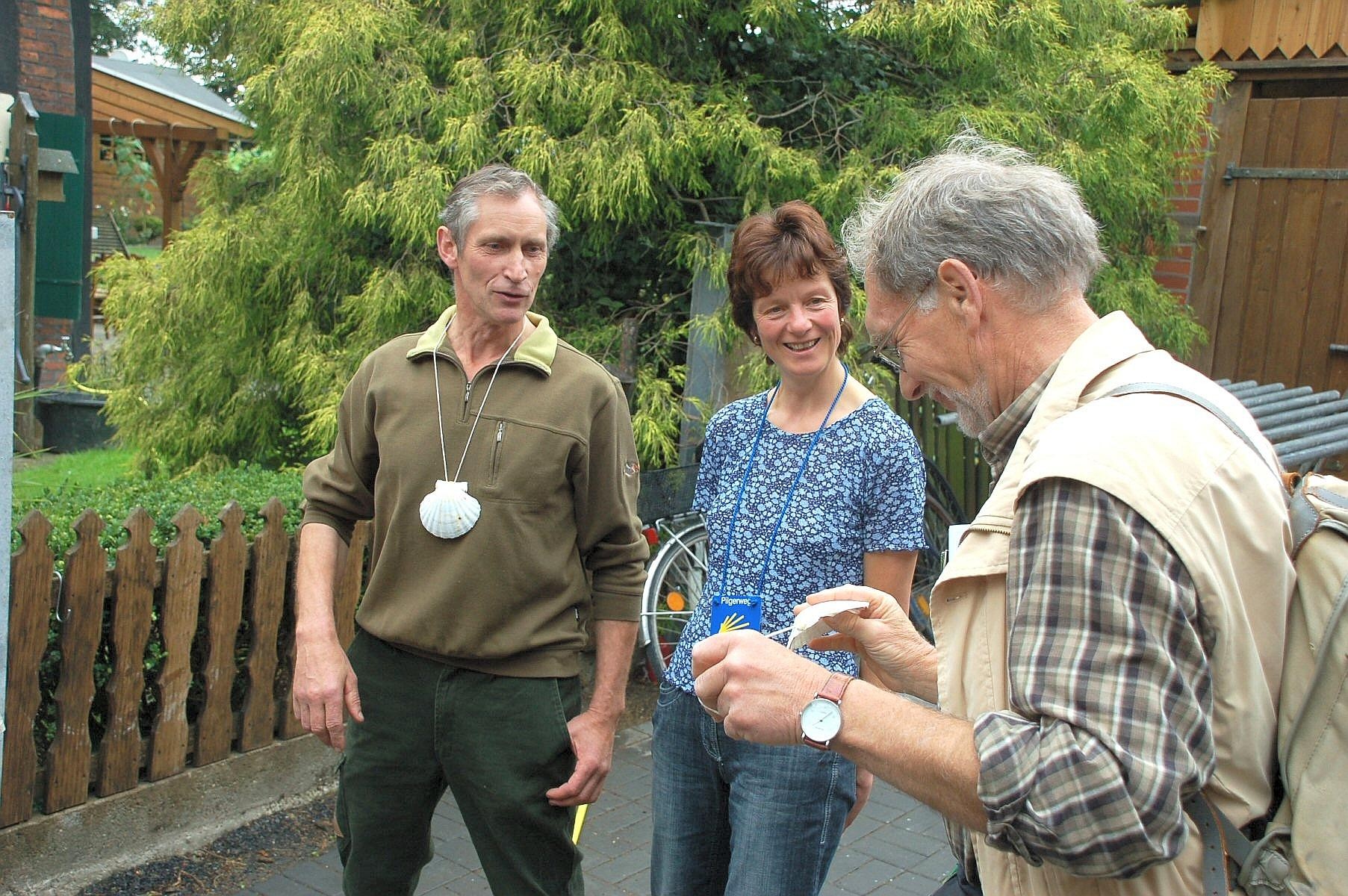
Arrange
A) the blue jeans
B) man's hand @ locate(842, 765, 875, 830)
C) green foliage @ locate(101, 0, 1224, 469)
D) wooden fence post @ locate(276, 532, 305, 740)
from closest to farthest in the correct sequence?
the blue jeans
man's hand @ locate(842, 765, 875, 830)
wooden fence post @ locate(276, 532, 305, 740)
green foliage @ locate(101, 0, 1224, 469)

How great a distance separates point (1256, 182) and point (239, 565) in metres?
7.04

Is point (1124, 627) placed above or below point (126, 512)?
above

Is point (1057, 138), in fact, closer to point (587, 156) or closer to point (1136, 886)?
point (587, 156)

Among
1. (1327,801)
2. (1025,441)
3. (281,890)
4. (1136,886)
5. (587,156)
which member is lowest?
(281,890)

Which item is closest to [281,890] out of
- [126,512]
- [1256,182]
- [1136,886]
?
[126,512]

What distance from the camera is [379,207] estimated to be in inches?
201

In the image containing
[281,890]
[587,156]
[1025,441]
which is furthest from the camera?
[587,156]

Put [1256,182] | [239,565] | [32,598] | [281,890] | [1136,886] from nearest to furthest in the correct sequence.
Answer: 1. [1136,886]
2. [32,598]
3. [281,890]
4. [239,565]
5. [1256,182]

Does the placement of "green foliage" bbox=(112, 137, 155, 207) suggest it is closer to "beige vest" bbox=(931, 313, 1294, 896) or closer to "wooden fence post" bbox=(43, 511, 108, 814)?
"wooden fence post" bbox=(43, 511, 108, 814)

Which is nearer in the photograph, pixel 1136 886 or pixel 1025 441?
pixel 1136 886

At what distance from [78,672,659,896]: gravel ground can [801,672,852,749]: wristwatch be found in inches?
110

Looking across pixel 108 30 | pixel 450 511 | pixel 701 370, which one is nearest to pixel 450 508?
pixel 450 511

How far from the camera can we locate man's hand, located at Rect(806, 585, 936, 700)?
200 cm

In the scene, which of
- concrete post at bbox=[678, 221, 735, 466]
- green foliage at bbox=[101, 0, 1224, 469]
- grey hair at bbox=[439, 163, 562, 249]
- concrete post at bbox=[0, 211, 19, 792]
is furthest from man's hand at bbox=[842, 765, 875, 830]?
concrete post at bbox=[678, 221, 735, 466]
